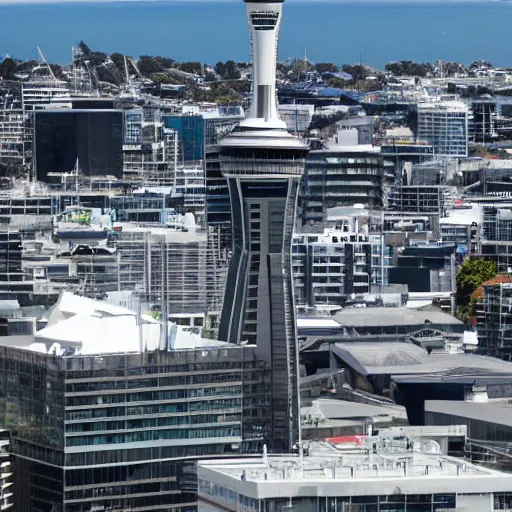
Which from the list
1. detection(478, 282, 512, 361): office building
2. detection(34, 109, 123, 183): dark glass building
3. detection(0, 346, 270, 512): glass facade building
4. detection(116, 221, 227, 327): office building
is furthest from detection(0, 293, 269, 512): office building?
detection(34, 109, 123, 183): dark glass building

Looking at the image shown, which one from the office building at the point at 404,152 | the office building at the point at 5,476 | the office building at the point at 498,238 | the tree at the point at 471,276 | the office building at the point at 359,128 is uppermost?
the office building at the point at 359,128

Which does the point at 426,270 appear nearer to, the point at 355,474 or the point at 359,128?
the point at 359,128

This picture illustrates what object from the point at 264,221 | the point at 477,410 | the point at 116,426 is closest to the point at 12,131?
the point at 264,221

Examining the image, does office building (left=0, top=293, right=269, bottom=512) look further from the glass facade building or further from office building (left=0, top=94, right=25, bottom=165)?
office building (left=0, top=94, right=25, bottom=165)

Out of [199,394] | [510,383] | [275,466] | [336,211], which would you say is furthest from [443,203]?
[275,466]

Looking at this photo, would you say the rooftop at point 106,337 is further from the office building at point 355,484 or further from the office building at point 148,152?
the office building at point 148,152

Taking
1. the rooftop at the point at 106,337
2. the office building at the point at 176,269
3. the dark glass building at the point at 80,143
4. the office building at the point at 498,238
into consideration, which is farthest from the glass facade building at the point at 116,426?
the dark glass building at the point at 80,143
